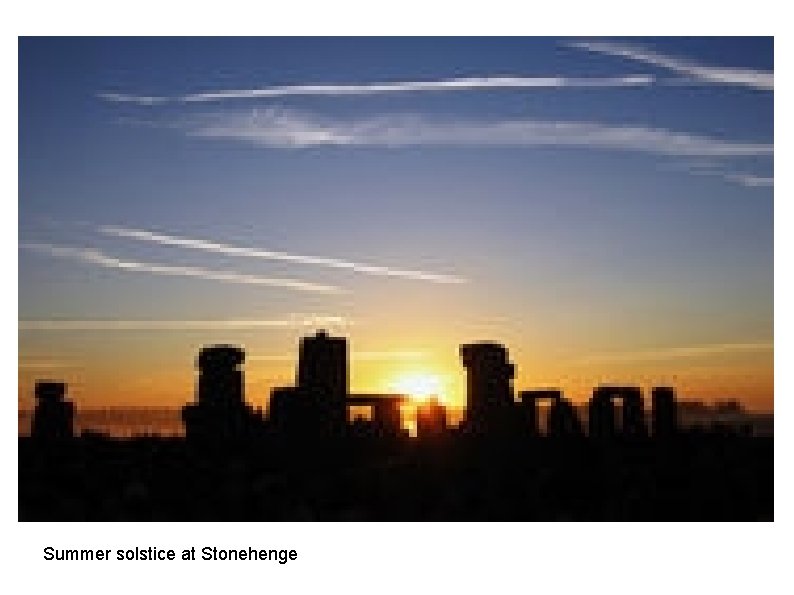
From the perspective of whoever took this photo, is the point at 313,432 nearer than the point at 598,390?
Yes
